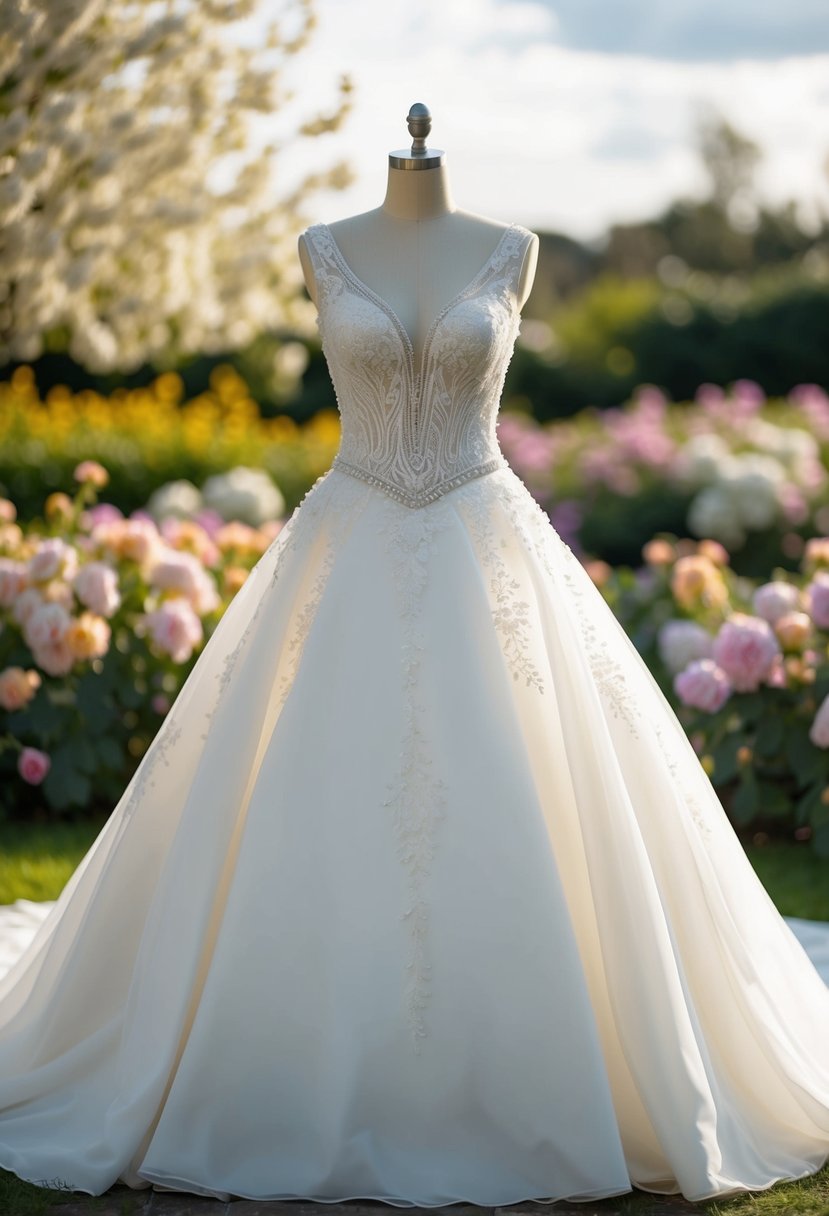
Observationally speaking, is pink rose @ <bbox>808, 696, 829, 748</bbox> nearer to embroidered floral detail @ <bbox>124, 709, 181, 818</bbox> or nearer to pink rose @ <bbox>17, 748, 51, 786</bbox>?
embroidered floral detail @ <bbox>124, 709, 181, 818</bbox>

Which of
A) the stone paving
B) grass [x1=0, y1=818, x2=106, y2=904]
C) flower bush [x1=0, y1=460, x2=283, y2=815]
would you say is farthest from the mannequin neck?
grass [x1=0, y1=818, x2=106, y2=904]

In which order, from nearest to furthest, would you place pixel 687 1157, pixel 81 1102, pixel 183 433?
1. pixel 687 1157
2. pixel 81 1102
3. pixel 183 433

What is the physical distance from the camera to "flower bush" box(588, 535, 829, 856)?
18.9 feet

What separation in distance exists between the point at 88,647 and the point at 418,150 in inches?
117

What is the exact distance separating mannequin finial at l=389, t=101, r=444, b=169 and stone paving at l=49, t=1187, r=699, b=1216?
8.02 feet

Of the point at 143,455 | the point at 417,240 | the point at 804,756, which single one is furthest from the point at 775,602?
the point at 143,455

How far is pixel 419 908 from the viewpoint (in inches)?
121

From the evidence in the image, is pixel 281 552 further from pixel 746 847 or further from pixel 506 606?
pixel 746 847

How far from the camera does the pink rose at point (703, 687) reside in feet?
18.9

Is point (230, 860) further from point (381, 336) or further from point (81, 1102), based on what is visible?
point (381, 336)

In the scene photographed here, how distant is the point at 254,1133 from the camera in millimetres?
3059

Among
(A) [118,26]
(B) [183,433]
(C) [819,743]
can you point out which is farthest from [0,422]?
(C) [819,743]

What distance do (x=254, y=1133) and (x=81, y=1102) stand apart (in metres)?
0.45

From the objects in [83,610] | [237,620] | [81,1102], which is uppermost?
[237,620]
